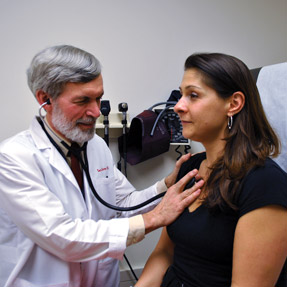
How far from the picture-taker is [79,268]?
3.77ft

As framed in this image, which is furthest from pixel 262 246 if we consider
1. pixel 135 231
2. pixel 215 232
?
pixel 135 231

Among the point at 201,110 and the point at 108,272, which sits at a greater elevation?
the point at 201,110

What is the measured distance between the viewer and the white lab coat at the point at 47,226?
3.29 feet

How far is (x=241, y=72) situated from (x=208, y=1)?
46.0 inches

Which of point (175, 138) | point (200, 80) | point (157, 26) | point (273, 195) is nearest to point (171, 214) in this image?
point (273, 195)

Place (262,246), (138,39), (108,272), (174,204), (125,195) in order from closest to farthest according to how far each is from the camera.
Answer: (262,246)
(174,204)
(108,272)
(125,195)
(138,39)

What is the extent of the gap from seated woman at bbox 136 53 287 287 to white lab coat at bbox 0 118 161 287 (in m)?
0.23

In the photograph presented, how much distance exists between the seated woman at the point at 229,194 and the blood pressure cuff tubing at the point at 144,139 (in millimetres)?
655

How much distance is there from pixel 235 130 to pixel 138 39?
1092mm

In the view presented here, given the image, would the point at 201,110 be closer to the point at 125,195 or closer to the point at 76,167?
the point at 76,167

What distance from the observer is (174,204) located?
105cm

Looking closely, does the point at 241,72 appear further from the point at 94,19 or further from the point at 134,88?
the point at 94,19

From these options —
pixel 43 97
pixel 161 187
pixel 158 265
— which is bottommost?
pixel 158 265

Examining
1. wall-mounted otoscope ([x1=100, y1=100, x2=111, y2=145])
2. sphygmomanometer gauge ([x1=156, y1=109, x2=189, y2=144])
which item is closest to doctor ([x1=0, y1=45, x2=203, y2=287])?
wall-mounted otoscope ([x1=100, y1=100, x2=111, y2=145])
